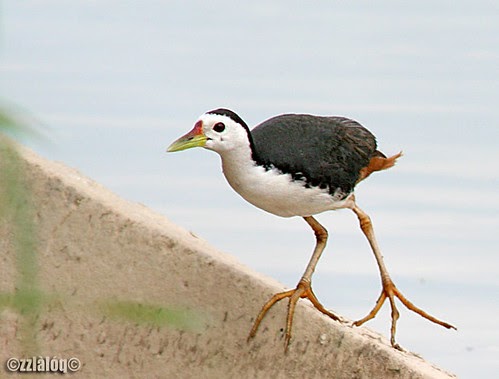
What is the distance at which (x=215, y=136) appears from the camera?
438 centimetres

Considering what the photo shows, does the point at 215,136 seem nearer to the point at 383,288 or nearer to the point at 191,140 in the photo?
the point at 191,140

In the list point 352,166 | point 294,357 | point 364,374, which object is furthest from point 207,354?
point 352,166

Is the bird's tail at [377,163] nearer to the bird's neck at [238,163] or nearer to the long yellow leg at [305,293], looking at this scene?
the long yellow leg at [305,293]

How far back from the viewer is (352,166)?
490cm

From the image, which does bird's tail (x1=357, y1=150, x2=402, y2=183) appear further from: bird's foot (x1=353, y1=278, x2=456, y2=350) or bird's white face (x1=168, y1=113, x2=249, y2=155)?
bird's white face (x1=168, y1=113, x2=249, y2=155)

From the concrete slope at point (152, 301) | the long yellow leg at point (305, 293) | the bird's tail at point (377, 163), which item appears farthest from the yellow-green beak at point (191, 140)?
the bird's tail at point (377, 163)

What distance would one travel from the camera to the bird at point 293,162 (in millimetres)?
4402

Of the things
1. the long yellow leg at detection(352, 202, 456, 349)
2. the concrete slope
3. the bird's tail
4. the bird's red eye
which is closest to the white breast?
the bird's red eye

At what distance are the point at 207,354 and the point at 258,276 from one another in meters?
0.39

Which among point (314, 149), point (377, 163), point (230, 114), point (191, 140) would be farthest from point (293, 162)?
point (377, 163)

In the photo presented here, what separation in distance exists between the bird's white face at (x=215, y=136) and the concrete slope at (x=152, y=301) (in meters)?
0.44

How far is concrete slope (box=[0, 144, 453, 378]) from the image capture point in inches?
175

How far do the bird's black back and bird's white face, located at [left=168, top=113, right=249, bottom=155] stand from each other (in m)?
0.10

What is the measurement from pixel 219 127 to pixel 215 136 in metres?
0.04
